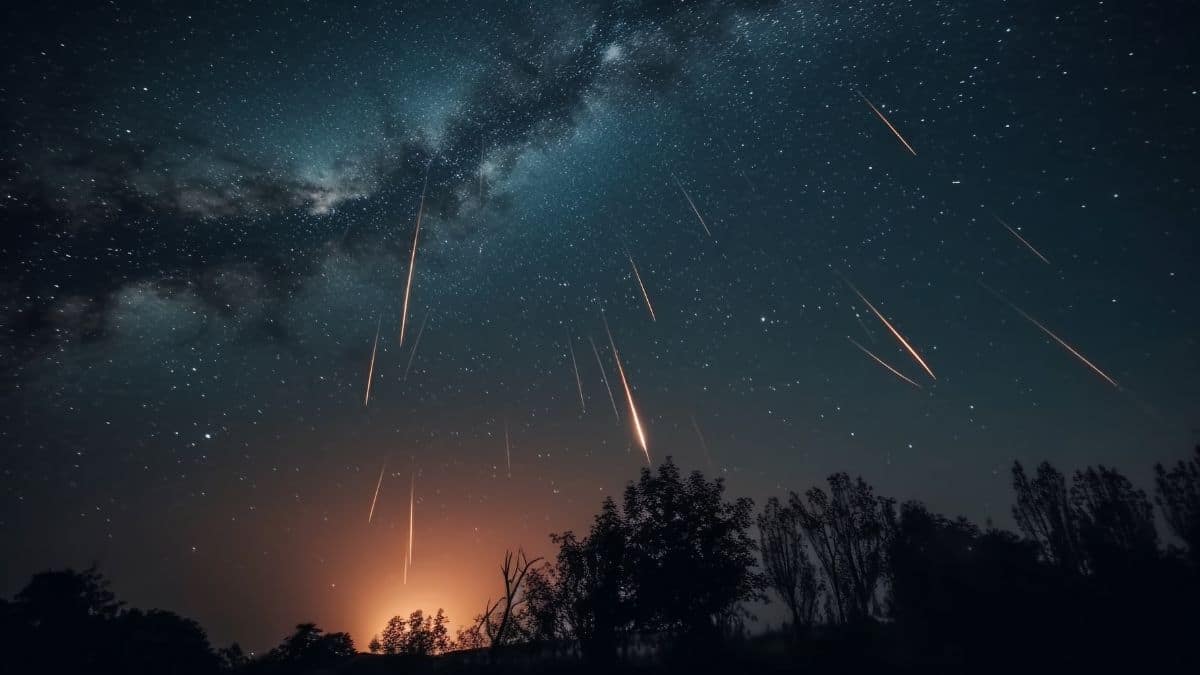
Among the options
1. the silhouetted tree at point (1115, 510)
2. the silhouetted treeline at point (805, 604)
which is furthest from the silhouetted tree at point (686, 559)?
the silhouetted tree at point (1115, 510)

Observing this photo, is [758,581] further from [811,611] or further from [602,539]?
[811,611]

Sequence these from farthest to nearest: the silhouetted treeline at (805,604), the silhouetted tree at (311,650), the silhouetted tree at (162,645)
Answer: the silhouetted tree at (311,650) < the silhouetted tree at (162,645) < the silhouetted treeline at (805,604)

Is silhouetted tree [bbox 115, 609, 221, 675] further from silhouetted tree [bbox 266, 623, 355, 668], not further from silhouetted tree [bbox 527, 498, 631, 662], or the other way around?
silhouetted tree [bbox 527, 498, 631, 662]

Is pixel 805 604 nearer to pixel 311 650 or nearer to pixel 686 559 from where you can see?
pixel 686 559

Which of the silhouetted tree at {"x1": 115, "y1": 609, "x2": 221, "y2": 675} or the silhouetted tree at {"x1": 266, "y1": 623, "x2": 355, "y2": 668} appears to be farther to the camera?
the silhouetted tree at {"x1": 266, "y1": 623, "x2": 355, "y2": 668}

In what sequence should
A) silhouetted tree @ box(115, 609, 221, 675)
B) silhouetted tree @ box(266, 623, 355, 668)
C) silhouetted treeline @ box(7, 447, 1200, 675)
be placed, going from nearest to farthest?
silhouetted treeline @ box(7, 447, 1200, 675), silhouetted tree @ box(115, 609, 221, 675), silhouetted tree @ box(266, 623, 355, 668)

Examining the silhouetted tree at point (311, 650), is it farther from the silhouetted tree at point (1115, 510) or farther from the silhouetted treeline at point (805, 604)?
the silhouetted tree at point (1115, 510)

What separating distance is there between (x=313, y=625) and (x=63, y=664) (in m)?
21.3

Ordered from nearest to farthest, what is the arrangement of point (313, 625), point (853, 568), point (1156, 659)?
point (1156, 659), point (853, 568), point (313, 625)

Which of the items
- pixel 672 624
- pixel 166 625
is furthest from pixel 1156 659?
pixel 166 625

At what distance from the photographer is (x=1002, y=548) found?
2534 centimetres

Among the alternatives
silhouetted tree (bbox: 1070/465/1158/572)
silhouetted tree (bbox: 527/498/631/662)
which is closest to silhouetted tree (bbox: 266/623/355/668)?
silhouetted tree (bbox: 527/498/631/662)

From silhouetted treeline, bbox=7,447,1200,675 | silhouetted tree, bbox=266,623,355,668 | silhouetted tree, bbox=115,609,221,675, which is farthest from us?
silhouetted tree, bbox=266,623,355,668

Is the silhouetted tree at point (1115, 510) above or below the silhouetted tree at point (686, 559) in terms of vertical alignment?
Answer: below
